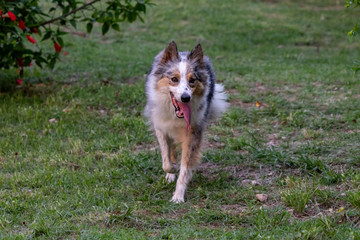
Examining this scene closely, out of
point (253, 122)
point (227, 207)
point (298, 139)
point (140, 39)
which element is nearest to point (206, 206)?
point (227, 207)

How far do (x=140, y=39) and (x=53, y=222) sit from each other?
9.55 m

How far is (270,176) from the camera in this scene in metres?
5.54

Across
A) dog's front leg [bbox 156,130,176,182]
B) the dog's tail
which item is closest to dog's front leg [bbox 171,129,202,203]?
dog's front leg [bbox 156,130,176,182]

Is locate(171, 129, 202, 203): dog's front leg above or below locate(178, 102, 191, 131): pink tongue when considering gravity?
below

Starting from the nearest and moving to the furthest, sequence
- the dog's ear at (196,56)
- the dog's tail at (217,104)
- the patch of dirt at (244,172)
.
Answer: the dog's ear at (196,56)
the patch of dirt at (244,172)
the dog's tail at (217,104)

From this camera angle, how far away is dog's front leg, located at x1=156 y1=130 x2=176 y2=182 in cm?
550

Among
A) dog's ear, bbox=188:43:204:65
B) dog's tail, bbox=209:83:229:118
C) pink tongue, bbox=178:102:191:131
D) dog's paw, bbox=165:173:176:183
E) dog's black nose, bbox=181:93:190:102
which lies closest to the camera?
dog's black nose, bbox=181:93:190:102

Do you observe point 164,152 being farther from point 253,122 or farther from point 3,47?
point 3,47

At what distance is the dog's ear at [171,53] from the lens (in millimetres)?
5234

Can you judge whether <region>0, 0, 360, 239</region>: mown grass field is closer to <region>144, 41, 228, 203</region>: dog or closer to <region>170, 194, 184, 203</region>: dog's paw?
<region>170, 194, 184, 203</region>: dog's paw

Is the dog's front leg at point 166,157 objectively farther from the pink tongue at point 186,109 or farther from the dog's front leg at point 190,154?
the pink tongue at point 186,109

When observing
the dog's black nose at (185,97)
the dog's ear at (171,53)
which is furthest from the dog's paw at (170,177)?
the dog's ear at (171,53)

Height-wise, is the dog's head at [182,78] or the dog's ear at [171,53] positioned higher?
the dog's ear at [171,53]

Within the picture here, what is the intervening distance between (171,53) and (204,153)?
1595 millimetres
